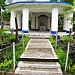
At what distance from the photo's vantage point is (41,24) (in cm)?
2648

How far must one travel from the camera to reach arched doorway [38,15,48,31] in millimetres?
26172

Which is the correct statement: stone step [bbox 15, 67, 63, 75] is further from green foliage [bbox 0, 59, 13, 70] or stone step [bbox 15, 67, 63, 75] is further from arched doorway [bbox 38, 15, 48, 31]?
arched doorway [bbox 38, 15, 48, 31]

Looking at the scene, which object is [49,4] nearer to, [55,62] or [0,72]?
[55,62]

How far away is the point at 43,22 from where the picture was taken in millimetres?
26344

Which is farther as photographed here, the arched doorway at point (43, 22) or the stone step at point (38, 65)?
the arched doorway at point (43, 22)

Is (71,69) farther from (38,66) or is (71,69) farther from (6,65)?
(6,65)

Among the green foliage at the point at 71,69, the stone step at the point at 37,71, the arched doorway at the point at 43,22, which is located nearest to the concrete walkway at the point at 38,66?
the stone step at the point at 37,71

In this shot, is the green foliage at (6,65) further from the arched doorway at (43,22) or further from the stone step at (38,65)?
the arched doorway at (43,22)

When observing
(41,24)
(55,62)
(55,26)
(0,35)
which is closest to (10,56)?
(55,62)

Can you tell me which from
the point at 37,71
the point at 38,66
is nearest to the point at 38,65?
→ the point at 38,66

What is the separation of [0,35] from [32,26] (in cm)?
1128

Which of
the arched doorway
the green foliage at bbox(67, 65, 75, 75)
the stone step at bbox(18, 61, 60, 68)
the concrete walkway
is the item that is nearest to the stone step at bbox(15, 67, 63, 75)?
the concrete walkway

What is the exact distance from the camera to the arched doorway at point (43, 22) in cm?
2617

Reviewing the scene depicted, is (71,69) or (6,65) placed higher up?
(6,65)
